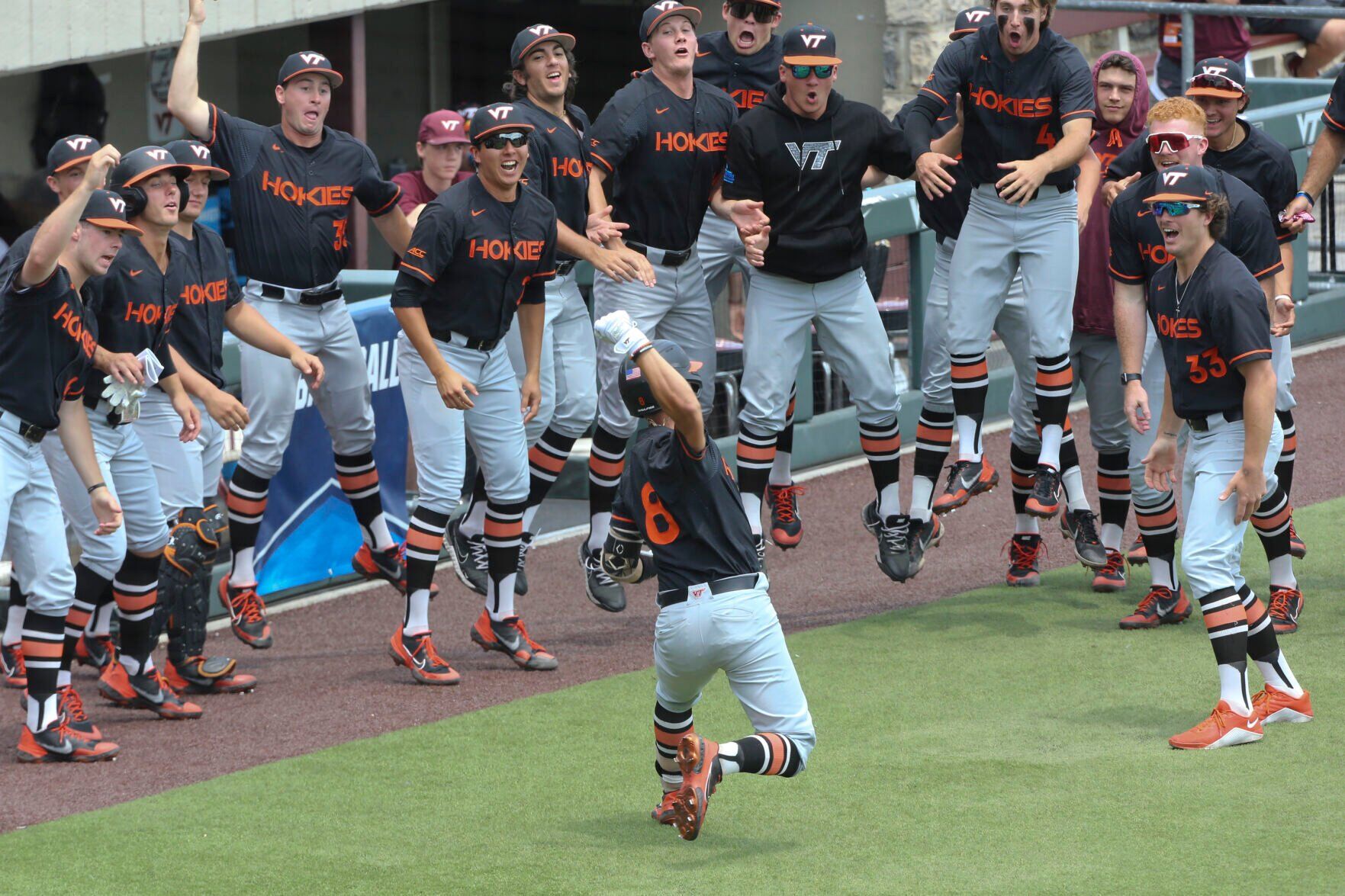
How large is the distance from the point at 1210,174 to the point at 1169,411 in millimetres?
828

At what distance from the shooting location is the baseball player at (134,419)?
6691 mm

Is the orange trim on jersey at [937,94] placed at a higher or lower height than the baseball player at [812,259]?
higher

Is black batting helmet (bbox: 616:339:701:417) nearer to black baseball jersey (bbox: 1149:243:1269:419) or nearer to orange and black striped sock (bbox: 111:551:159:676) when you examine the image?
black baseball jersey (bbox: 1149:243:1269:419)

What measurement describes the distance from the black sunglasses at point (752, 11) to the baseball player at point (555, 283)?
0.81 meters

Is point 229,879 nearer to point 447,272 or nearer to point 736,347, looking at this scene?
point 447,272

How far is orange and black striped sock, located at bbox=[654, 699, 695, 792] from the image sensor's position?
5527 mm

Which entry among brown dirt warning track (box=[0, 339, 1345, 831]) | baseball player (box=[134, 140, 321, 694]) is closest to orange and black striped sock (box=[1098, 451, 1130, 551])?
brown dirt warning track (box=[0, 339, 1345, 831])

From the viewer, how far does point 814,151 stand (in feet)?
25.2

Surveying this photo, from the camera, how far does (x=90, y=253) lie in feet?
20.4

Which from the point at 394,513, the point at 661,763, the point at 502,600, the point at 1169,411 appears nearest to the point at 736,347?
the point at 394,513

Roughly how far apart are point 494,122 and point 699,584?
2548mm

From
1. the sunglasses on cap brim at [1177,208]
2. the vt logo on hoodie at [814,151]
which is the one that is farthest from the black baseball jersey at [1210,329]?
the vt logo on hoodie at [814,151]

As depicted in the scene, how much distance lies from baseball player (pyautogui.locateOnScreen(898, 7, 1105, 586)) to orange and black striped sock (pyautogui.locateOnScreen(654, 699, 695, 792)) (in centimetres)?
273

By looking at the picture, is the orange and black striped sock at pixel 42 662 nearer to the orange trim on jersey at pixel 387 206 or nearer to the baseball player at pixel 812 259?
the orange trim on jersey at pixel 387 206
